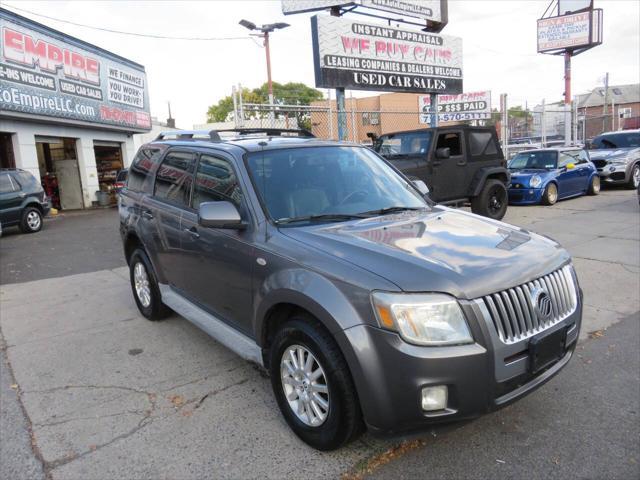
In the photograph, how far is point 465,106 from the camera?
32.4 meters

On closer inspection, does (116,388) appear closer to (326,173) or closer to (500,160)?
(326,173)

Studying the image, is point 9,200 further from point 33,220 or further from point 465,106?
point 465,106

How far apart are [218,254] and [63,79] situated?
635 inches

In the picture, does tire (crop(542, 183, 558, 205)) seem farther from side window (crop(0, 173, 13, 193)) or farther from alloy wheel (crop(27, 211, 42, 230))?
side window (crop(0, 173, 13, 193))

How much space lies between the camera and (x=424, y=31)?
15414 millimetres

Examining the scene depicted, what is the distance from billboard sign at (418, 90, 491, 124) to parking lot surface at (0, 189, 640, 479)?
89.3 feet

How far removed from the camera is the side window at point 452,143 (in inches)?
403

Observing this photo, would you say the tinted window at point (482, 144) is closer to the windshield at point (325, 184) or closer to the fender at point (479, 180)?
the fender at point (479, 180)

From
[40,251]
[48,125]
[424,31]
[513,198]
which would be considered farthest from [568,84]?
[40,251]

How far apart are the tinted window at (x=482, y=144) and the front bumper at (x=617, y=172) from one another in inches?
273

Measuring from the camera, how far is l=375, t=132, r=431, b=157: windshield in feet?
33.0

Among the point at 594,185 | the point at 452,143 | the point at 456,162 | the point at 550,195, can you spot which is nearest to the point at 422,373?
the point at 456,162

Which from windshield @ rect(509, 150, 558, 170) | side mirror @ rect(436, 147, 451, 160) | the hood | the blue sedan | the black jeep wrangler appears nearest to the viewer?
the hood

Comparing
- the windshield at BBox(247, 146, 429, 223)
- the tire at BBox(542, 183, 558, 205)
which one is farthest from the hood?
the tire at BBox(542, 183, 558, 205)
